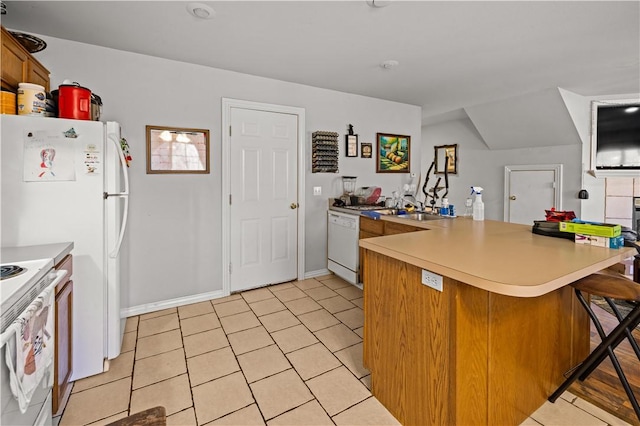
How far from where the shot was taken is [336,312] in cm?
289

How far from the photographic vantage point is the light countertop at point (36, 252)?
1509mm

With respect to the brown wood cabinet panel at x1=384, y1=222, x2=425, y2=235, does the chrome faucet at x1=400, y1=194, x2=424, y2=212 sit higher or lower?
higher

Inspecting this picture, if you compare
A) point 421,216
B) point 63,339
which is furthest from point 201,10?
point 421,216

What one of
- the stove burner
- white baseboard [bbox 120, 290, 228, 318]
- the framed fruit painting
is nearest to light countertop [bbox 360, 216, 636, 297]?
the stove burner

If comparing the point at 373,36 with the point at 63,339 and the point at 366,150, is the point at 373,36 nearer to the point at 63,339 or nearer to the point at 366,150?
the point at 366,150

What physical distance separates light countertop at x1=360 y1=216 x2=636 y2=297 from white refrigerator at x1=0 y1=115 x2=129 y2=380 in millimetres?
1665

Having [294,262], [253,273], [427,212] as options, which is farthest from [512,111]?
[253,273]

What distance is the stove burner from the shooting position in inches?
49.0

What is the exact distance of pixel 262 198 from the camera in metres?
3.51

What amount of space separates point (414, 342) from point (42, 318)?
160 centimetres

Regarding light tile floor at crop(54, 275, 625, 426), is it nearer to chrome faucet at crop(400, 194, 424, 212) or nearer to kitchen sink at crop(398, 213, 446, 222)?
kitchen sink at crop(398, 213, 446, 222)

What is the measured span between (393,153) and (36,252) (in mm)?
3979

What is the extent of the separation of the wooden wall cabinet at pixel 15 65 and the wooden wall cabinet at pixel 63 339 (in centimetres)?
119

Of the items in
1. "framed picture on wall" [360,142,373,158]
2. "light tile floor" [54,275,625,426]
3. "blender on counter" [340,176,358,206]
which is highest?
"framed picture on wall" [360,142,373,158]
